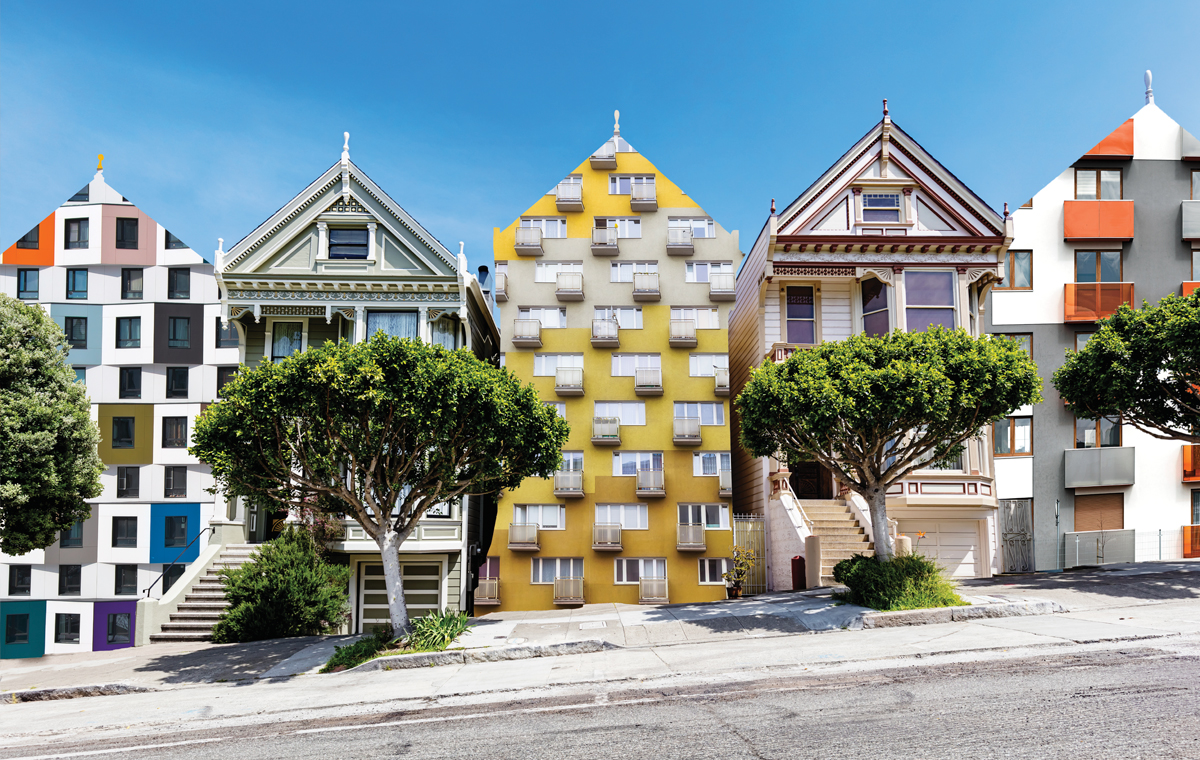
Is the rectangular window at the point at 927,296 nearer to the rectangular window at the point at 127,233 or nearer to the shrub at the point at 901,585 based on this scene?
the shrub at the point at 901,585

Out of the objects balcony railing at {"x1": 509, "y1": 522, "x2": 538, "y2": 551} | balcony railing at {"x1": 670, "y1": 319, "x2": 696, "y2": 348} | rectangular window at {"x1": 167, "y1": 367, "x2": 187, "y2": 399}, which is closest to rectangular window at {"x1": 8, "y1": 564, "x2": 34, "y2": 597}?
rectangular window at {"x1": 167, "y1": 367, "x2": 187, "y2": 399}

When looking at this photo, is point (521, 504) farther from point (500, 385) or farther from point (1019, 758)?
point (1019, 758)

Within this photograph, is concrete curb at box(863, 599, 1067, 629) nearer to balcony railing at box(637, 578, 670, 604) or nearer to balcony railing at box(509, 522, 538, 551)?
balcony railing at box(637, 578, 670, 604)

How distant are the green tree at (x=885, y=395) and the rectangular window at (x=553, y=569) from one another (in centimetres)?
1021

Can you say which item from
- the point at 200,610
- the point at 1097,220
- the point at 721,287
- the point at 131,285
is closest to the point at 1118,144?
the point at 1097,220

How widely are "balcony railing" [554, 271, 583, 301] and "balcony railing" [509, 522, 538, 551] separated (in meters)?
8.25

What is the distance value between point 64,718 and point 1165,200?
117 feet

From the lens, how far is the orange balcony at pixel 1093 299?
2750cm

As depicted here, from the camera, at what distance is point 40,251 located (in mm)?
29672

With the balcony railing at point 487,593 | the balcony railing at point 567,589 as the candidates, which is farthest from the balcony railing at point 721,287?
the balcony railing at point 487,593

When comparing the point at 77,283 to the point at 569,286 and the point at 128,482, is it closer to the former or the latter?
the point at 128,482

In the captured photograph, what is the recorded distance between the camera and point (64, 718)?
12.7m

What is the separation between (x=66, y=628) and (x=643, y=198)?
26909 mm

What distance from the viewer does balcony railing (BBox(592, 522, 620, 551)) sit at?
2573cm
